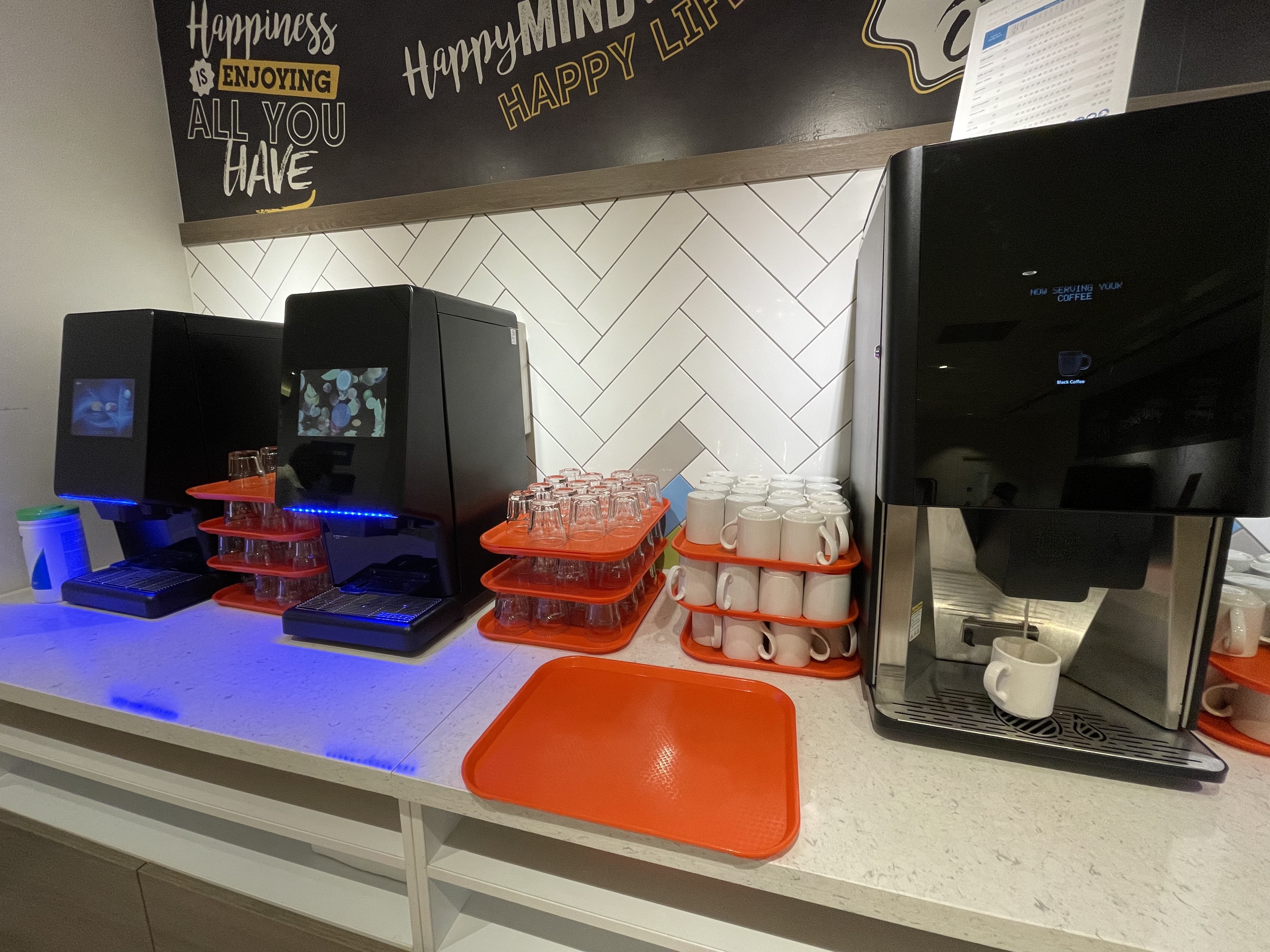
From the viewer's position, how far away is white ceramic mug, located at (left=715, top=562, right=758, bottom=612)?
79 centimetres

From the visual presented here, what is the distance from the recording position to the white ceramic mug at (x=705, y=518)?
0.82 metres

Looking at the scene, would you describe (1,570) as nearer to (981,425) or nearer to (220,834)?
(220,834)

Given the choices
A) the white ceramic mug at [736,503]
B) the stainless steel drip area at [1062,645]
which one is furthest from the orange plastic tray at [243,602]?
the stainless steel drip area at [1062,645]

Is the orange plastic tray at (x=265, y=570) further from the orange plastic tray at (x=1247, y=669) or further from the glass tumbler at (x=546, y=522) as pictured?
the orange plastic tray at (x=1247, y=669)

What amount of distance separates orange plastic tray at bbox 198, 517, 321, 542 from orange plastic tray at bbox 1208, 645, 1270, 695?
1.27 meters

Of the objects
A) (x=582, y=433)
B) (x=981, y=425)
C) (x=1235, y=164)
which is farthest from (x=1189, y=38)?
(x=582, y=433)

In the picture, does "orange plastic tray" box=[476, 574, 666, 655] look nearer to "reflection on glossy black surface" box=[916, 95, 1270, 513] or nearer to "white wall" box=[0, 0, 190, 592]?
"reflection on glossy black surface" box=[916, 95, 1270, 513]

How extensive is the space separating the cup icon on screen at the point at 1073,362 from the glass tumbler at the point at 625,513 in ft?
2.05

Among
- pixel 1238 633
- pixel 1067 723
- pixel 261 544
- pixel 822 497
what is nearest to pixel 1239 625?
pixel 1238 633

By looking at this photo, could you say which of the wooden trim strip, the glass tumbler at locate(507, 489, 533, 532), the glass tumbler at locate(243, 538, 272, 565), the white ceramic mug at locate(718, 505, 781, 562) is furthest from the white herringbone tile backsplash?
the glass tumbler at locate(243, 538, 272, 565)

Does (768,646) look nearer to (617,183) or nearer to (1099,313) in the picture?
(1099,313)

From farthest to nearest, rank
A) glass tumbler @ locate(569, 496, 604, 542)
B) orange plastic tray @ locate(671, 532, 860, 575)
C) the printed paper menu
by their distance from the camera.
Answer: glass tumbler @ locate(569, 496, 604, 542) → orange plastic tray @ locate(671, 532, 860, 575) → the printed paper menu

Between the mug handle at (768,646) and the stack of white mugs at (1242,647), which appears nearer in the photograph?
the stack of white mugs at (1242,647)

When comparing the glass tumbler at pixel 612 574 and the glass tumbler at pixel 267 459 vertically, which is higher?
the glass tumbler at pixel 267 459
